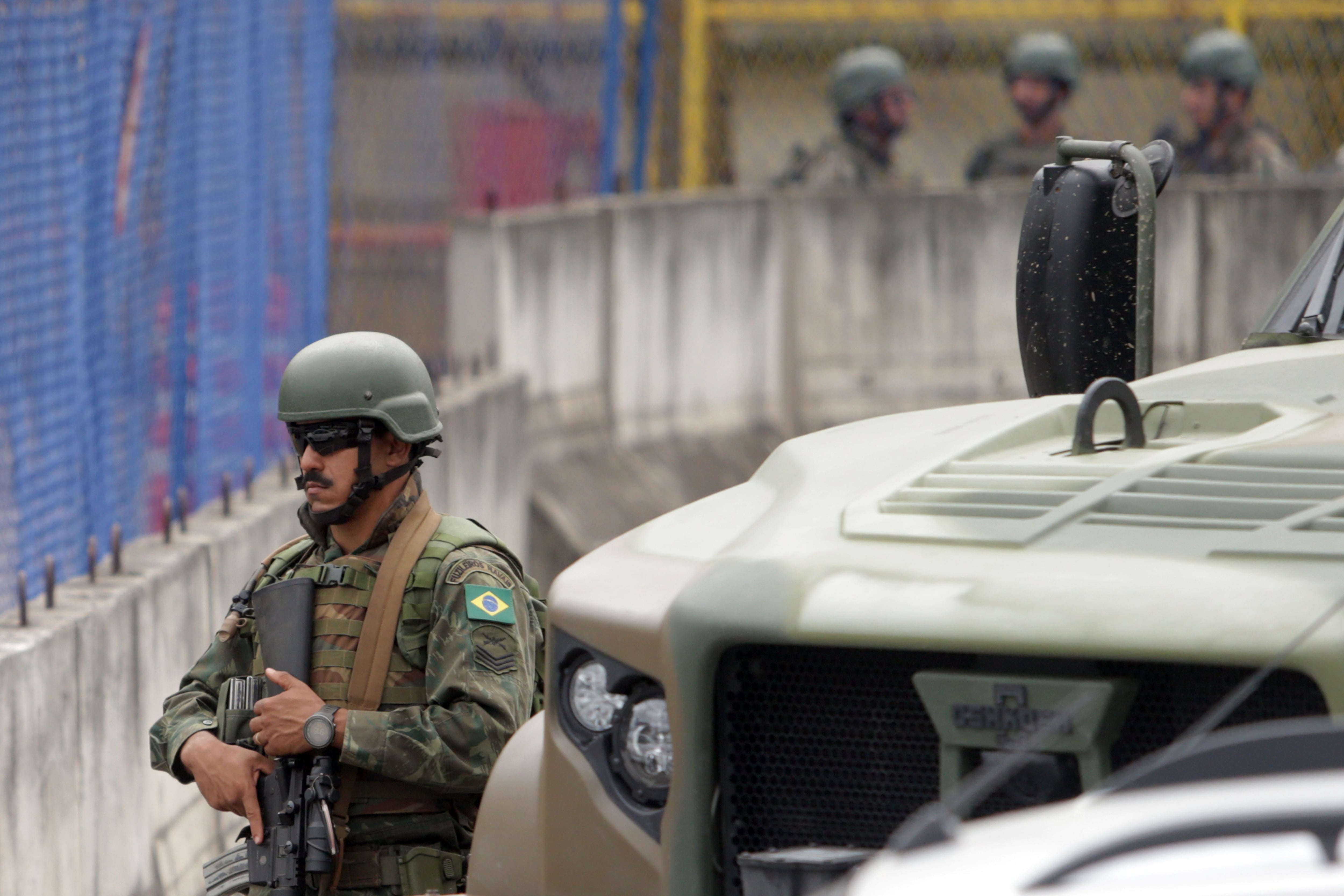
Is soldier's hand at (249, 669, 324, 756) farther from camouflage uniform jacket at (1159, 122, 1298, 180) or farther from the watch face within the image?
camouflage uniform jacket at (1159, 122, 1298, 180)

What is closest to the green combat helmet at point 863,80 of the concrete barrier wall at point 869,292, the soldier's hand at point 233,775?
the concrete barrier wall at point 869,292

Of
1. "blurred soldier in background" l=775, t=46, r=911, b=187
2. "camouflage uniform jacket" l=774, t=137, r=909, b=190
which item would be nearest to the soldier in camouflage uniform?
"camouflage uniform jacket" l=774, t=137, r=909, b=190

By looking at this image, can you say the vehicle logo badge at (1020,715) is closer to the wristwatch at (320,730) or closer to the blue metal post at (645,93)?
the wristwatch at (320,730)

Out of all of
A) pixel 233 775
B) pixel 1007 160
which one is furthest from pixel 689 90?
pixel 233 775

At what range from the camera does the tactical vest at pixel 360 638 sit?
388cm

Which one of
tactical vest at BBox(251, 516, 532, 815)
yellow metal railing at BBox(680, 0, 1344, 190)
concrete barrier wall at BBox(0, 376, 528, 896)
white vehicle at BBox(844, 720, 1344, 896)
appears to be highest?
yellow metal railing at BBox(680, 0, 1344, 190)

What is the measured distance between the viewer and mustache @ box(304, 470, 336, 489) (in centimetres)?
403

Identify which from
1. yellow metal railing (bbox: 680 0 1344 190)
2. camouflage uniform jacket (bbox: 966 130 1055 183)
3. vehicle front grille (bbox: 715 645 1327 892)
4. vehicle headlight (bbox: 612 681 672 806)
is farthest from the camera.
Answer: yellow metal railing (bbox: 680 0 1344 190)

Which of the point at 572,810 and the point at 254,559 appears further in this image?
the point at 254,559

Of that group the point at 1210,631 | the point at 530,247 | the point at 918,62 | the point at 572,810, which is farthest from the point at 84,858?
the point at 918,62

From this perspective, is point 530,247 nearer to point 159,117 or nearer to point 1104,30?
point 159,117

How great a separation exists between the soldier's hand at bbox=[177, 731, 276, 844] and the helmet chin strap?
17.7 inches

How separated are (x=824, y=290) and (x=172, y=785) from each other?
26.6 ft

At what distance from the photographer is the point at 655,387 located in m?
12.2
